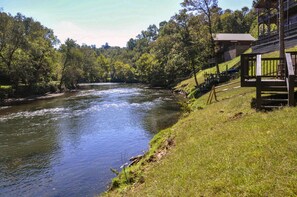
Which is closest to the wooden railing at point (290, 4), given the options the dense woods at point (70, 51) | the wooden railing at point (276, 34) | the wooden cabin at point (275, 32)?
the wooden cabin at point (275, 32)

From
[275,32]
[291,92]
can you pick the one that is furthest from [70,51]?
[291,92]

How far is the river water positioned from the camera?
13.6 metres

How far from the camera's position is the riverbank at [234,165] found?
20.0 feet

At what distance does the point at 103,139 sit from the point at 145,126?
179 inches

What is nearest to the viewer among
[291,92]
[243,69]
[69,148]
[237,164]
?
[237,164]

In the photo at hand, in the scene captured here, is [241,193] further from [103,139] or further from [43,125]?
[43,125]

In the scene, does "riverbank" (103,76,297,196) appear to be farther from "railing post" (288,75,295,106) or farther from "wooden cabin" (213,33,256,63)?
"wooden cabin" (213,33,256,63)

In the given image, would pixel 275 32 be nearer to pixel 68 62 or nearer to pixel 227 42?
pixel 227 42

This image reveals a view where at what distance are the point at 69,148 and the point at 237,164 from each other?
1472 centimetres

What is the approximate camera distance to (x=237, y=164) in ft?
23.8

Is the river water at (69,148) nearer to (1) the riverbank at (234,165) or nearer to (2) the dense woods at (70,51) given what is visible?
(1) the riverbank at (234,165)

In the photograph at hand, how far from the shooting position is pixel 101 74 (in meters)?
135

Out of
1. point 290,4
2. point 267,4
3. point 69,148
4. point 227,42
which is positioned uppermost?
point 267,4

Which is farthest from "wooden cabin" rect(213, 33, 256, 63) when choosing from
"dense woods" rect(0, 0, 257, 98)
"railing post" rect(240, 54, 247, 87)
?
"railing post" rect(240, 54, 247, 87)
